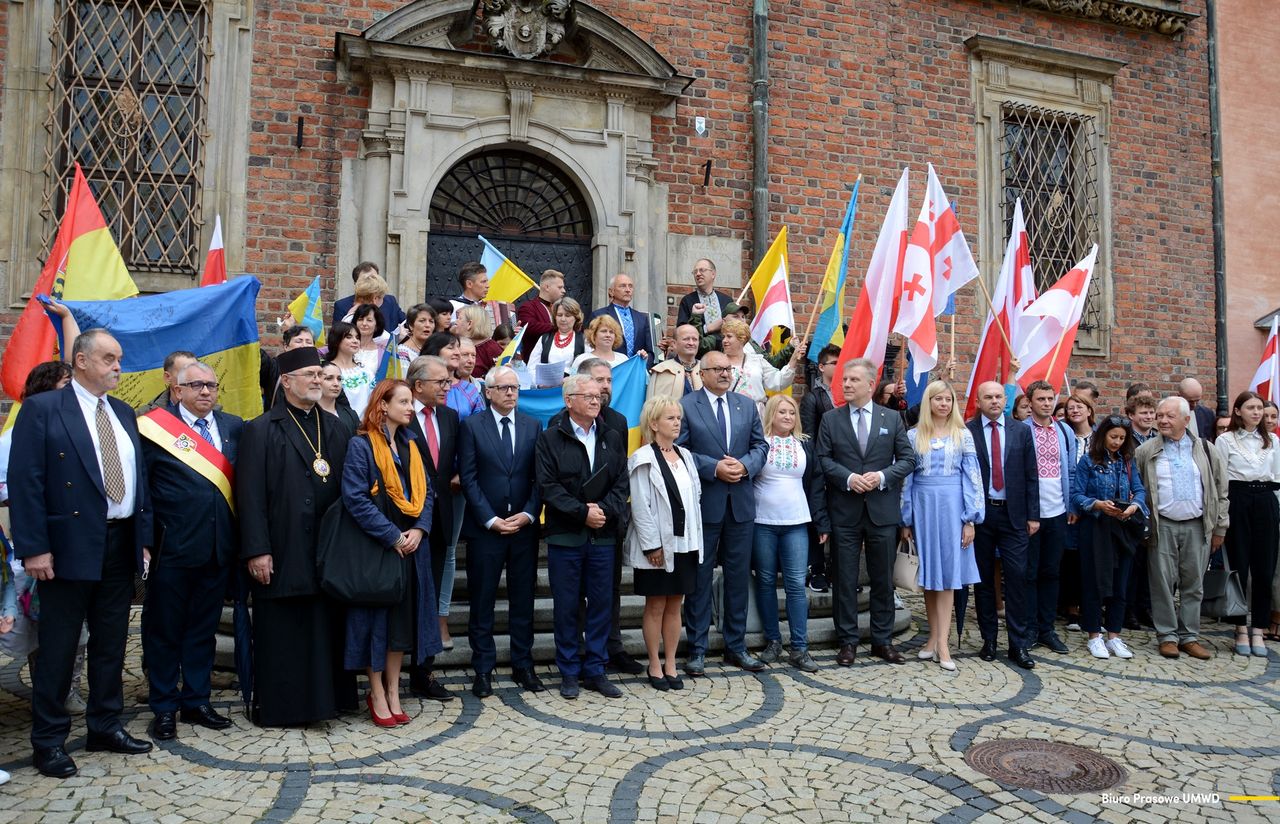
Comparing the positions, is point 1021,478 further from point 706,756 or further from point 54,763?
point 54,763

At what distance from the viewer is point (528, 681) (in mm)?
5512

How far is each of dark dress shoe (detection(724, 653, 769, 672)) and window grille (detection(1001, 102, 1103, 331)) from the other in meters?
7.86

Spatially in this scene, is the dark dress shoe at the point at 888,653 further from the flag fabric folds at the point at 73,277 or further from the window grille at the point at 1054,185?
the window grille at the point at 1054,185

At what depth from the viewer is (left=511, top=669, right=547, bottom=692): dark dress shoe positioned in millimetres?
5488

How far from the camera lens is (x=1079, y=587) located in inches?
310

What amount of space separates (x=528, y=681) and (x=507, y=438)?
140 cm

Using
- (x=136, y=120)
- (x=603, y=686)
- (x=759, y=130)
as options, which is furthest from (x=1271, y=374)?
(x=136, y=120)

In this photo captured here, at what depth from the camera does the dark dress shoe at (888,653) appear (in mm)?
6312

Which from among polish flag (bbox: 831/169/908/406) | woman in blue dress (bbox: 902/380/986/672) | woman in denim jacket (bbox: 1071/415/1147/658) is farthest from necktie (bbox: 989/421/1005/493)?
polish flag (bbox: 831/169/908/406)

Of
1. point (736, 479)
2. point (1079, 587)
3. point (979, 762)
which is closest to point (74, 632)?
point (736, 479)

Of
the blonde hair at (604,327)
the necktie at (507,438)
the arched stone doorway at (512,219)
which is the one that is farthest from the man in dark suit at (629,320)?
the arched stone doorway at (512,219)

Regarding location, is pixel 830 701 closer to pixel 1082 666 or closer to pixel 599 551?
pixel 599 551

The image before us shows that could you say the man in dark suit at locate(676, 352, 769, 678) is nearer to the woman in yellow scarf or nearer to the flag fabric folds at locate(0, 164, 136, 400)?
the woman in yellow scarf

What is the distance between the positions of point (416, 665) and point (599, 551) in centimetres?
119
